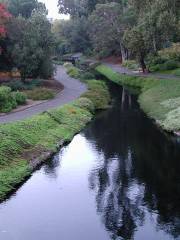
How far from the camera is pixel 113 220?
23.2 m

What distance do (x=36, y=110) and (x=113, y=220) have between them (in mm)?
24539

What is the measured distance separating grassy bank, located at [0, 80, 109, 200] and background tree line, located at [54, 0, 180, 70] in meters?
13.5

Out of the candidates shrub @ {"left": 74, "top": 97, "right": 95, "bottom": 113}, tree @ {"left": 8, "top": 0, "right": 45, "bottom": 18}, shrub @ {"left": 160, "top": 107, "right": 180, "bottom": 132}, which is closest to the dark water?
shrub @ {"left": 160, "top": 107, "right": 180, "bottom": 132}

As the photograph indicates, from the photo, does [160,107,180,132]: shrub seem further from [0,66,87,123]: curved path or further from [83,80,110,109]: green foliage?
[0,66,87,123]: curved path

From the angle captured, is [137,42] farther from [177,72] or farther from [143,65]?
[177,72]

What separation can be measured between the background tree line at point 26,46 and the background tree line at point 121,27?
7.59 metres

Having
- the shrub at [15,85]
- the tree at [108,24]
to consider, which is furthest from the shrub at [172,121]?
the tree at [108,24]

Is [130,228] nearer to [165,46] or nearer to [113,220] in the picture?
[113,220]

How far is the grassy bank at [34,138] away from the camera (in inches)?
1158

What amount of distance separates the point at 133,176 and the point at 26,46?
34.9 m

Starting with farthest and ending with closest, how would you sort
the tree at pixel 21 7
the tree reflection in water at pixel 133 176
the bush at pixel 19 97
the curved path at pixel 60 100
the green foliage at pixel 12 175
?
the tree at pixel 21 7
the bush at pixel 19 97
the curved path at pixel 60 100
the green foliage at pixel 12 175
the tree reflection in water at pixel 133 176

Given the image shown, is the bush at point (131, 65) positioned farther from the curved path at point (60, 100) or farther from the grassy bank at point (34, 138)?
the grassy bank at point (34, 138)

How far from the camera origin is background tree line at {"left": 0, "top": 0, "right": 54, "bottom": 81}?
59.4 meters

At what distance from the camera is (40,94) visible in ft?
176
